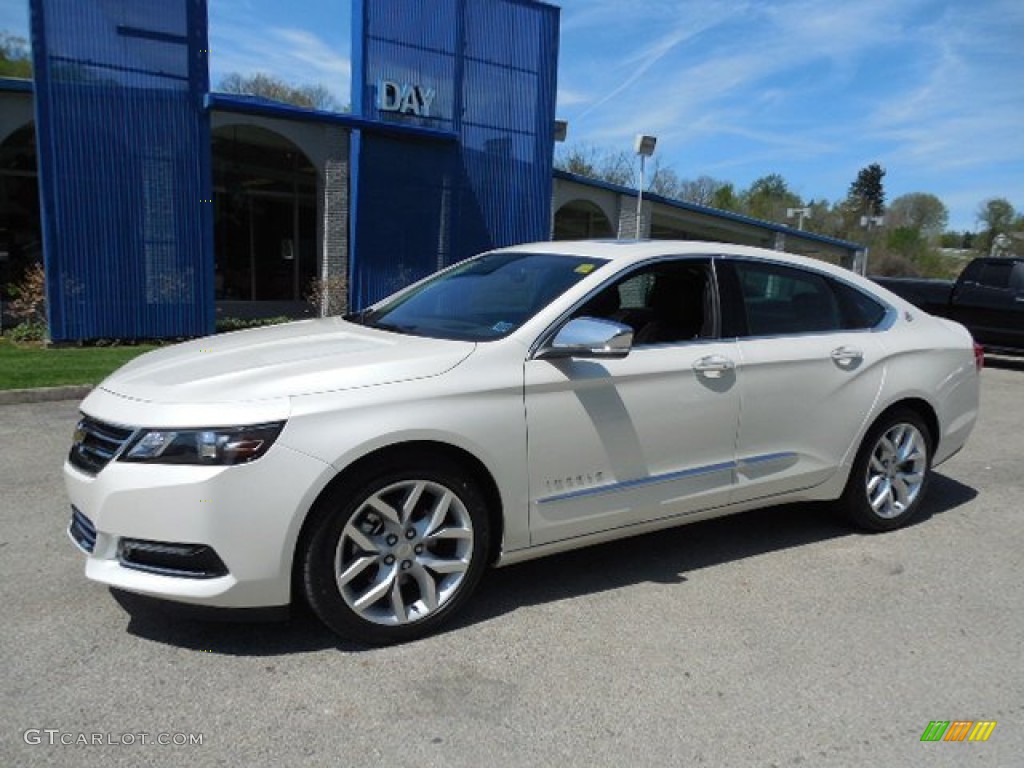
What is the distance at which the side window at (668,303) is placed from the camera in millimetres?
4137

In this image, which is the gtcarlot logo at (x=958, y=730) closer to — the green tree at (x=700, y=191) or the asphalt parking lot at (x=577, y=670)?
the asphalt parking lot at (x=577, y=670)

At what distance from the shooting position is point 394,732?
2.71m

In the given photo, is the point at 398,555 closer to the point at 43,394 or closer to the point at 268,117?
the point at 43,394

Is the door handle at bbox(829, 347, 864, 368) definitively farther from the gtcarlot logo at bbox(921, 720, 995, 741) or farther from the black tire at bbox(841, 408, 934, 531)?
the gtcarlot logo at bbox(921, 720, 995, 741)

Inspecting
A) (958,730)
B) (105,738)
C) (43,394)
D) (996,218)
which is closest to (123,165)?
(43,394)

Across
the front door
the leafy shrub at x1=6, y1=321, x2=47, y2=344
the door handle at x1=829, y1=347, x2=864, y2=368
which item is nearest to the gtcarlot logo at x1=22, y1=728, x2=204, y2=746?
the front door

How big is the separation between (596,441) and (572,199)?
18.7 meters

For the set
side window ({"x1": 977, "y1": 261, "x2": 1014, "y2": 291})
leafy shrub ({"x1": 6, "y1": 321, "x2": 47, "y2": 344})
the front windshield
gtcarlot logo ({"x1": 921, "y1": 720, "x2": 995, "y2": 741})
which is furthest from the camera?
side window ({"x1": 977, "y1": 261, "x2": 1014, "y2": 291})

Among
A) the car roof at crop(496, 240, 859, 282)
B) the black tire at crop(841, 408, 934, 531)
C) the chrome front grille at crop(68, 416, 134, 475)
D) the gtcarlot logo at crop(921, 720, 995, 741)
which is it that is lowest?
the gtcarlot logo at crop(921, 720, 995, 741)

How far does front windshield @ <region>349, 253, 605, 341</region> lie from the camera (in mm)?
3768

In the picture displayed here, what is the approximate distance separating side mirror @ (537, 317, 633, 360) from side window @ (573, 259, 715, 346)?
0.55m

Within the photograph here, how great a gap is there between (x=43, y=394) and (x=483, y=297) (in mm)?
6033

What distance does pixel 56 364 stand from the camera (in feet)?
32.3

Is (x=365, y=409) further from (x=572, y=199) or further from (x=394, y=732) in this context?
(x=572, y=199)
